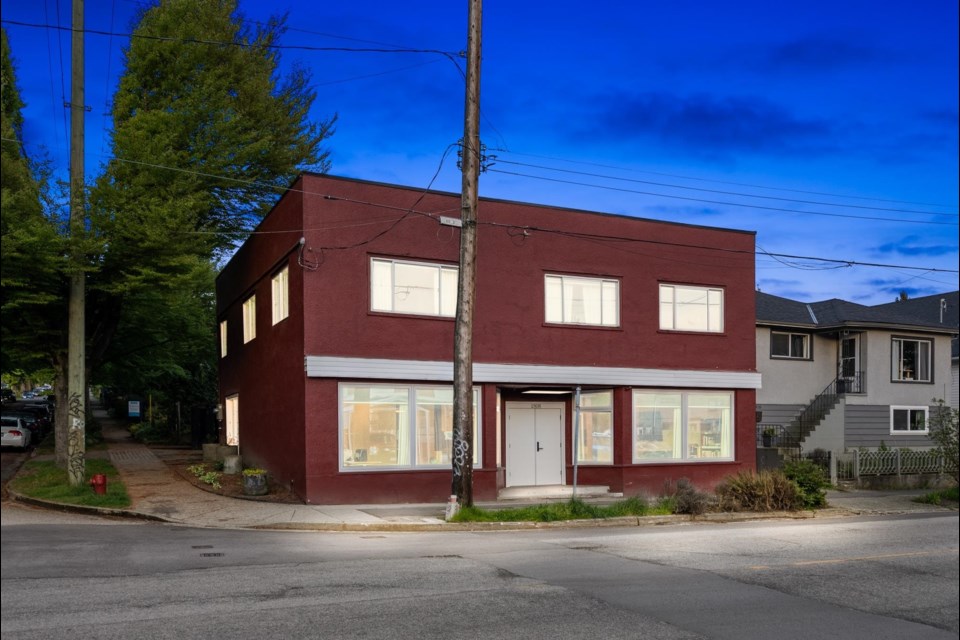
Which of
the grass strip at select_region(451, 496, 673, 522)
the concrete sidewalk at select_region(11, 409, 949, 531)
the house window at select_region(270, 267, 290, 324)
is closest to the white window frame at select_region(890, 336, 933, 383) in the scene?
the concrete sidewalk at select_region(11, 409, 949, 531)

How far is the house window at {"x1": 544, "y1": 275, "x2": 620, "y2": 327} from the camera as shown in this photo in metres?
22.0

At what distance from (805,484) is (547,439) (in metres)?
6.55

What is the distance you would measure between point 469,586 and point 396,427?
11042 millimetres

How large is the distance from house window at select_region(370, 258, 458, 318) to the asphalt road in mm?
7292

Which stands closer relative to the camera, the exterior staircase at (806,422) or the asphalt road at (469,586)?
the asphalt road at (469,586)

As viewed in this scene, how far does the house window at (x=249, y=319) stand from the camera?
2497 centimetres

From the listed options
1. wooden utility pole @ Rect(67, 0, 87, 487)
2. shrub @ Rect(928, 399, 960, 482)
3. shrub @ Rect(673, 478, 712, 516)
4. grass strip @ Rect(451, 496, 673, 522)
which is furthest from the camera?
shrub @ Rect(928, 399, 960, 482)

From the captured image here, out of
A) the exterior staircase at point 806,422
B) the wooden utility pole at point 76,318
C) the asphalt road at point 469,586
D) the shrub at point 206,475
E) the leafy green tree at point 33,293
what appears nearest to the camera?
the asphalt road at point 469,586

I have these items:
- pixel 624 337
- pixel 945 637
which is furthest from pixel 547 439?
→ pixel 945 637

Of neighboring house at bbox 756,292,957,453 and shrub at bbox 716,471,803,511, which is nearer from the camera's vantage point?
shrub at bbox 716,471,803,511

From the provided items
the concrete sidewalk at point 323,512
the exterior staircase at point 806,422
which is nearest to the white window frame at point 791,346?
the exterior staircase at point 806,422

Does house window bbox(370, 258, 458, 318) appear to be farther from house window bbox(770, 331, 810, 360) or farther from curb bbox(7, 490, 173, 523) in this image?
house window bbox(770, 331, 810, 360)

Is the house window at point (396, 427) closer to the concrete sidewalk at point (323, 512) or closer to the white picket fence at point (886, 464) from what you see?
the concrete sidewalk at point (323, 512)

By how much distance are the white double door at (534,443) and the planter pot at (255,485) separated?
6187 mm
